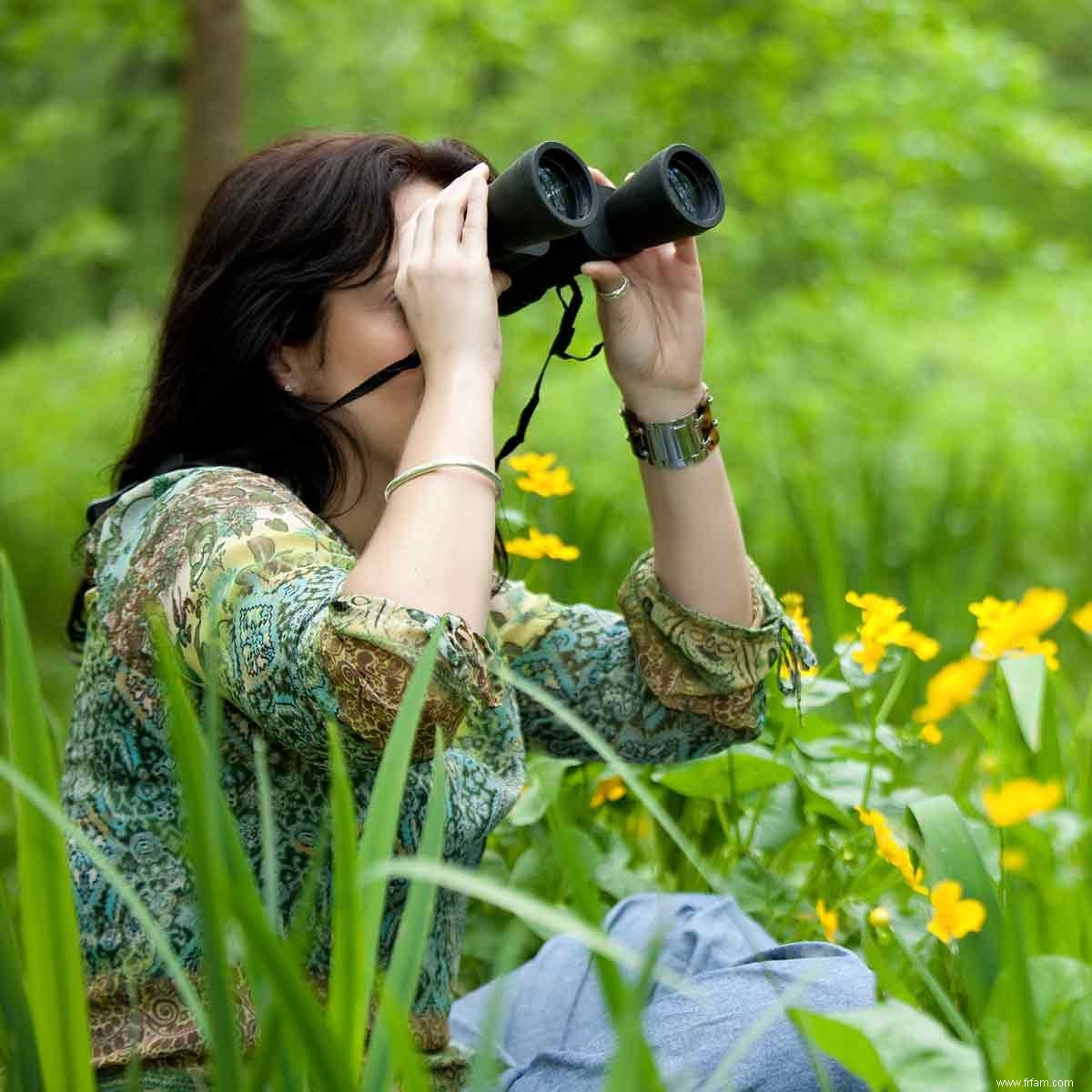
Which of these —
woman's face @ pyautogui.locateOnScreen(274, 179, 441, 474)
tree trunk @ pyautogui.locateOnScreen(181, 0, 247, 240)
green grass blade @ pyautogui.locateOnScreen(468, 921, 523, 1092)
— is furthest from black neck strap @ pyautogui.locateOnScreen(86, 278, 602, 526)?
tree trunk @ pyautogui.locateOnScreen(181, 0, 247, 240)

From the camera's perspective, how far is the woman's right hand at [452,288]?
1.23 m

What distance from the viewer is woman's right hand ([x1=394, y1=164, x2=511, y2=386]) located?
1.23 meters

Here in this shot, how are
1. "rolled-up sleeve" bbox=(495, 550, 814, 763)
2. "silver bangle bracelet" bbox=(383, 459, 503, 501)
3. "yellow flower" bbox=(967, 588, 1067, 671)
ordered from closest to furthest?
"yellow flower" bbox=(967, 588, 1067, 671) → "silver bangle bracelet" bbox=(383, 459, 503, 501) → "rolled-up sleeve" bbox=(495, 550, 814, 763)

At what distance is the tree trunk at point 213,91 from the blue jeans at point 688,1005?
287 centimetres

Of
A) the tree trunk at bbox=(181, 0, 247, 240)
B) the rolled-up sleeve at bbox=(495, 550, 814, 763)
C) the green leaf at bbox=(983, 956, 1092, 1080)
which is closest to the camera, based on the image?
the green leaf at bbox=(983, 956, 1092, 1080)

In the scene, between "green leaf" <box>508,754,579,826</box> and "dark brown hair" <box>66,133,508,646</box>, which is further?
"green leaf" <box>508,754,579,826</box>

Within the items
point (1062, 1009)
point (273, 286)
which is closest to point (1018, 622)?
point (1062, 1009)

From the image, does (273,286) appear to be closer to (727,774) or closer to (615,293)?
(615,293)

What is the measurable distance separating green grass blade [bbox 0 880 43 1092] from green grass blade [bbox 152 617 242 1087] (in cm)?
12

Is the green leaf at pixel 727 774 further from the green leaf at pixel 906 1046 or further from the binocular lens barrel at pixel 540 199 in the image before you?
the green leaf at pixel 906 1046

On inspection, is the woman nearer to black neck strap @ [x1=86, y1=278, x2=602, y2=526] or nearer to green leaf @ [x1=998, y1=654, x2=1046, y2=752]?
black neck strap @ [x1=86, y1=278, x2=602, y2=526]

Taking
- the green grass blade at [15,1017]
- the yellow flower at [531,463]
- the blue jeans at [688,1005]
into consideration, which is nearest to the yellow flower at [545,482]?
the yellow flower at [531,463]

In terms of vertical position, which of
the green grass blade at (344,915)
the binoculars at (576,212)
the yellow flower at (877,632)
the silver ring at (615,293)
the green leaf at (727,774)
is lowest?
the green leaf at (727,774)

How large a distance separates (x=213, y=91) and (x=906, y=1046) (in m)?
3.66
